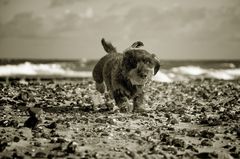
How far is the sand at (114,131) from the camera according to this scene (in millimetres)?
4926

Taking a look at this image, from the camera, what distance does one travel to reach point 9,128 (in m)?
6.11

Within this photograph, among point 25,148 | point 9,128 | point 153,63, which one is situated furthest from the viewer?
point 153,63

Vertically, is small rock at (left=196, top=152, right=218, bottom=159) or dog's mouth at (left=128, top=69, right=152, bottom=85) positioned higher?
dog's mouth at (left=128, top=69, right=152, bottom=85)

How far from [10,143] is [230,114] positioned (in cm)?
463

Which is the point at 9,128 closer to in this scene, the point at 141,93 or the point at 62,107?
the point at 62,107

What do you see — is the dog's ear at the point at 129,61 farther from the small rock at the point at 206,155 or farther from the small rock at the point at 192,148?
the small rock at the point at 206,155

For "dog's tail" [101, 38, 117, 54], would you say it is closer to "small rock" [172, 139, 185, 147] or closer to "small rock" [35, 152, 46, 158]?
"small rock" [172, 139, 185, 147]

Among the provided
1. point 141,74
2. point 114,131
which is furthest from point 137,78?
point 114,131

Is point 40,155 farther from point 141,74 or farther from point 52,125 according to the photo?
point 141,74

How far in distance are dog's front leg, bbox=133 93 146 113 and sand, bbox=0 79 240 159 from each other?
217mm

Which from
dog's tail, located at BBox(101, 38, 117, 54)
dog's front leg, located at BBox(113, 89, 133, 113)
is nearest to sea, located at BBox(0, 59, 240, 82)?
dog's tail, located at BBox(101, 38, 117, 54)

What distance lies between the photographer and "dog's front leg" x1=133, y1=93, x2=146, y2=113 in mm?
7742

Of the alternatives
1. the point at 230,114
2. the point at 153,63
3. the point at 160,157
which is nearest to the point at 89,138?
the point at 160,157

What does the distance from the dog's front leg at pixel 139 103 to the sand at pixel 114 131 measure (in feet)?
0.71
